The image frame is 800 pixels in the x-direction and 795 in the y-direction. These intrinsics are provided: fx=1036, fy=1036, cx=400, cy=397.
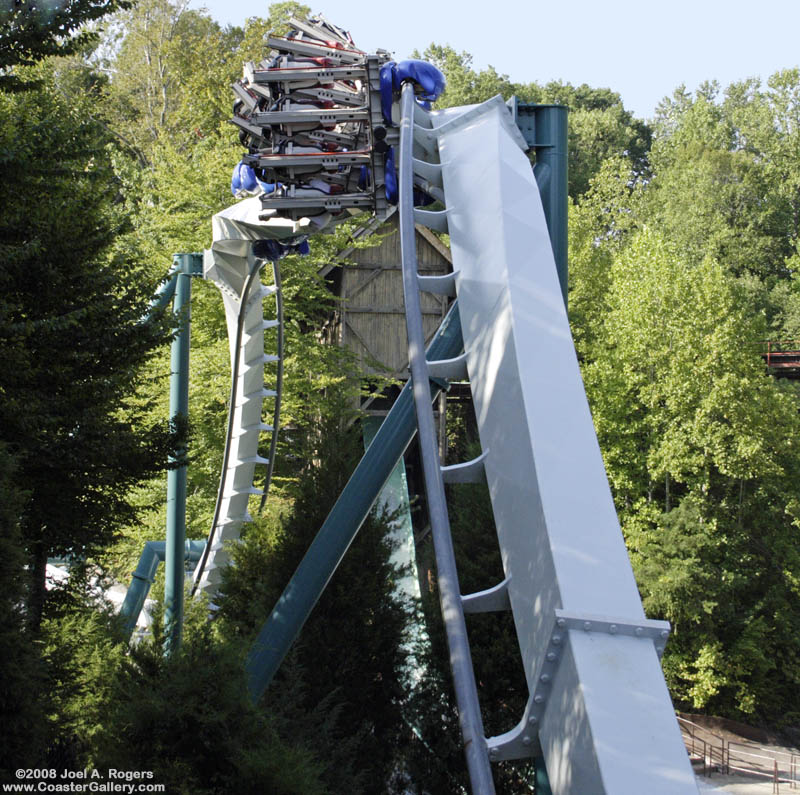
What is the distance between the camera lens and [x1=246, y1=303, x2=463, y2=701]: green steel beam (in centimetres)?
755

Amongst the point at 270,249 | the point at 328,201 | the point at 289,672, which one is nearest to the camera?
the point at 328,201

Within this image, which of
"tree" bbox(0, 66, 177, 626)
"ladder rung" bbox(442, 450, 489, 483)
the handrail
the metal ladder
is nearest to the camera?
the handrail

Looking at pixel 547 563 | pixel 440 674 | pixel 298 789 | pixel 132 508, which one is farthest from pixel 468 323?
pixel 440 674

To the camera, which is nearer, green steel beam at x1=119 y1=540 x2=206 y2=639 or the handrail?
the handrail

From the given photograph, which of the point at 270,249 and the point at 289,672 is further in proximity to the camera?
the point at 270,249

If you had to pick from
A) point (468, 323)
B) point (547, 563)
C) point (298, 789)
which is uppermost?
point (468, 323)

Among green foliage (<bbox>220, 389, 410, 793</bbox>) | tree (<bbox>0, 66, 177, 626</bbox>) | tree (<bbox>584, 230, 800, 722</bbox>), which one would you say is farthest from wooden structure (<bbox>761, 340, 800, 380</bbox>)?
tree (<bbox>0, 66, 177, 626</bbox>)

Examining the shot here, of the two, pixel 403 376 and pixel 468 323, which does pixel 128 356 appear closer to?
pixel 468 323

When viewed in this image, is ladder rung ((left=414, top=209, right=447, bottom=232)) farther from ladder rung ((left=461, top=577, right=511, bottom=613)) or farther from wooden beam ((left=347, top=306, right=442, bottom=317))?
wooden beam ((left=347, top=306, right=442, bottom=317))

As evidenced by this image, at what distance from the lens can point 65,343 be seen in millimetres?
8562

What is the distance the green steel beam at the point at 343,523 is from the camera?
7555mm

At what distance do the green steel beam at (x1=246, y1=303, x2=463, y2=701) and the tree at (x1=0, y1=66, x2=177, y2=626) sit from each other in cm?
190

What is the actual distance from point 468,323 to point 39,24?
4.67 meters

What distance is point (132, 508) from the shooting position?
9.41m
